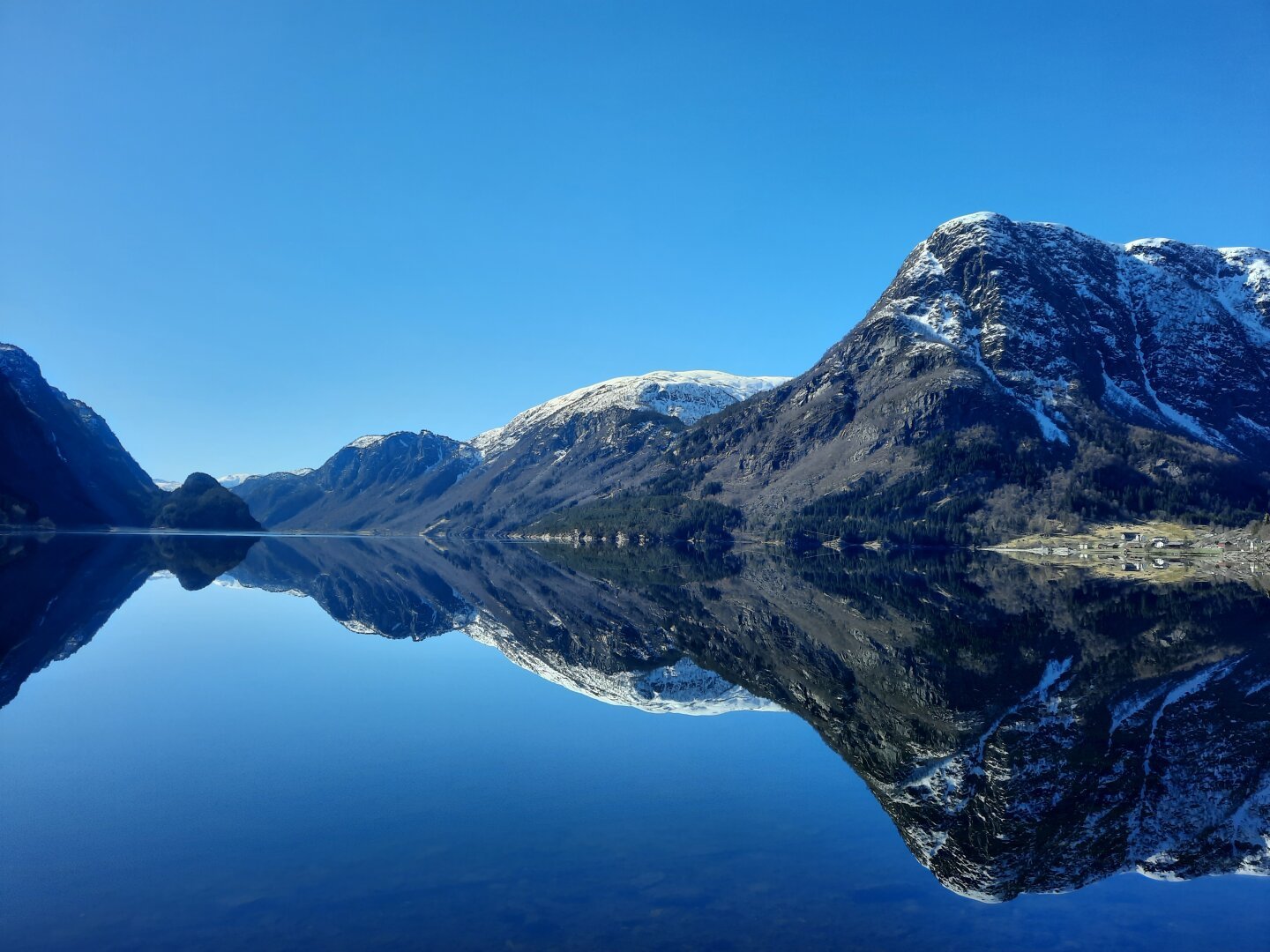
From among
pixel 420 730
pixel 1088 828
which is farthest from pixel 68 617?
pixel 1088 828

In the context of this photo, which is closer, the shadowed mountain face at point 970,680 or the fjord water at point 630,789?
the fjord water at point 630,789

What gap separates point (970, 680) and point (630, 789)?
20.5m

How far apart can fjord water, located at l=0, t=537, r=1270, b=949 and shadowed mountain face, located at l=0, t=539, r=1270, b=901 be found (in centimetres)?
17

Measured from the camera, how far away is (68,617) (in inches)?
1853

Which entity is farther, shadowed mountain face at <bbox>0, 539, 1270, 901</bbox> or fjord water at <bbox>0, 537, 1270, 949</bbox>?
shadowed mountain face at <bbox>0, 539, 1270, 901</bbox>

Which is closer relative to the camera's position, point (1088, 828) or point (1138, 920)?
point (1138, 920)

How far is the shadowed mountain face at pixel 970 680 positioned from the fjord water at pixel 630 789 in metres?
0.17

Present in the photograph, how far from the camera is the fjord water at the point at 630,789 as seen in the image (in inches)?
542

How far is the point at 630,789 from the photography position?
20828 millimetres

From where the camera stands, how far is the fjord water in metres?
13.8

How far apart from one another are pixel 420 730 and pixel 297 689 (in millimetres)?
9324

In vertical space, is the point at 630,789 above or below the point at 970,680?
below

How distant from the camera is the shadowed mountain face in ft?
61.2

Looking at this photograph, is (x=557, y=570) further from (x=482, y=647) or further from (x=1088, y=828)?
(x=1088, y=828)
